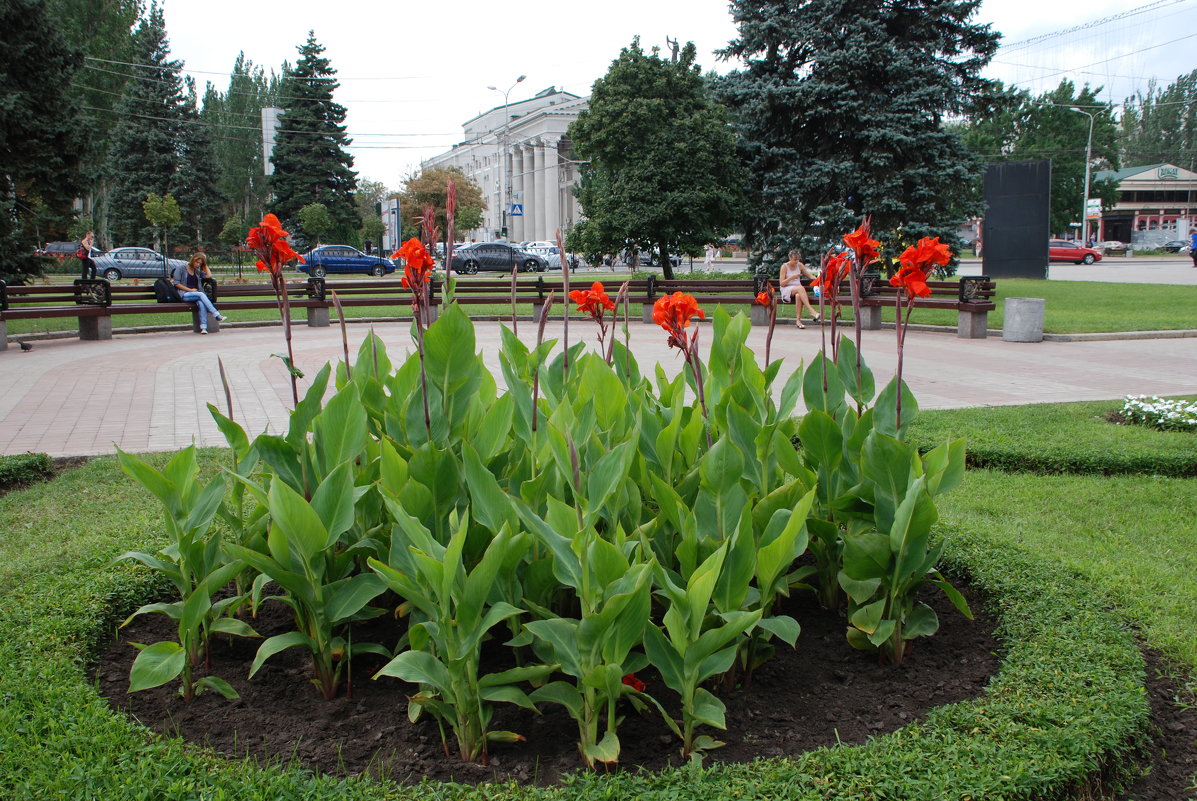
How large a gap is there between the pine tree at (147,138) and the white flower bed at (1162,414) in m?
51.6

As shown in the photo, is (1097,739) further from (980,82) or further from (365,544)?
(980,82)

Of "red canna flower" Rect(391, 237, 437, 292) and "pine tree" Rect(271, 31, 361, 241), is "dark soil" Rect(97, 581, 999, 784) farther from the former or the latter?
"pine tree" Rect(271, 31, 361, 241)

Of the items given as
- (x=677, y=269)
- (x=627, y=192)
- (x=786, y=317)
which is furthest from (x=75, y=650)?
(x=677, y=269)

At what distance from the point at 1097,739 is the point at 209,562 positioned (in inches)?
97.6

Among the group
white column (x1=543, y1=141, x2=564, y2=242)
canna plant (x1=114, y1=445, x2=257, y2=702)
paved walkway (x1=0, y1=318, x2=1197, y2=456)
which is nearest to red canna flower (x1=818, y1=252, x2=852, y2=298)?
canna plant (x1=114, y1=445, x2=257, y2=702)

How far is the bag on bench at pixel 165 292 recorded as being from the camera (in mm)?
15703

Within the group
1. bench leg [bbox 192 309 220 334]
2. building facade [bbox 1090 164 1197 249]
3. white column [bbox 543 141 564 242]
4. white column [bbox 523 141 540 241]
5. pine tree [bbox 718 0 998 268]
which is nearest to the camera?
bench leg [bbox 192 309 220 334]

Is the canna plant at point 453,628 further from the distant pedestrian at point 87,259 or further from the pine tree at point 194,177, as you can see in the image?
the pine tree at point 194,177

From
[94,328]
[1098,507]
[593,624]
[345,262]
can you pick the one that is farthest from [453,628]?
[345,262]

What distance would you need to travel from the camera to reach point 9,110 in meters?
21.7

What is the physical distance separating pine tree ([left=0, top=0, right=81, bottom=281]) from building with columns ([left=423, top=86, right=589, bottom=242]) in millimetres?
52770

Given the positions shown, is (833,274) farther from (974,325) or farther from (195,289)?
(195,289)

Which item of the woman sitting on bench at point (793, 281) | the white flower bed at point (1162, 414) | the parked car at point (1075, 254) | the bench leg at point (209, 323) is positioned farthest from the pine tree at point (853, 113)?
the parked car at point (1075, 254)

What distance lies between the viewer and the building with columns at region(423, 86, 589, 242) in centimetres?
8150
